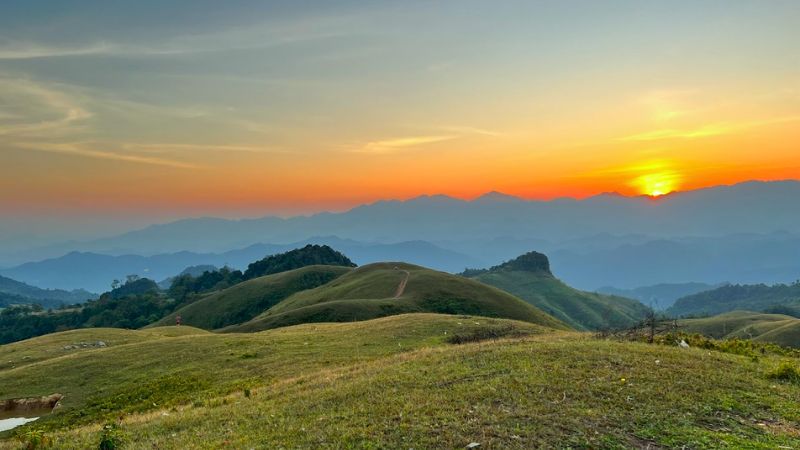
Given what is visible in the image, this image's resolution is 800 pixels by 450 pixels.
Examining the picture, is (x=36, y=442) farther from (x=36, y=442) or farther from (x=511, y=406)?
(x=511, y=406)

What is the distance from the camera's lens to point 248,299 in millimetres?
124750

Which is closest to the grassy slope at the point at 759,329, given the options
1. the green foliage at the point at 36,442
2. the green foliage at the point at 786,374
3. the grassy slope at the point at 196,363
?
the green foliage at the point at 786,374

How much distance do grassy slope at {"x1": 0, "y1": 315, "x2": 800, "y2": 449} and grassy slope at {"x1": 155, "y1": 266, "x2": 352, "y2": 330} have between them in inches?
4006

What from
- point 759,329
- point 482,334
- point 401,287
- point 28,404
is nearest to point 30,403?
point 28,404

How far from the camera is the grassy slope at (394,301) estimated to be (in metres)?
65.8

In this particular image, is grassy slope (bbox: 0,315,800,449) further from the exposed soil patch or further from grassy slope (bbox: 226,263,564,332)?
grassy slope (bbox: 226,263,564,332)

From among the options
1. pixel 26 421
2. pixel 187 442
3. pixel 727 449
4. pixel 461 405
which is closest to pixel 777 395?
pixel 727 449

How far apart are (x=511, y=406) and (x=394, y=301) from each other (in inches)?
2291

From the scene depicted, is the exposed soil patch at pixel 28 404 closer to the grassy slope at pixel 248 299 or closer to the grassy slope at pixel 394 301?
the grassy slope at pixel 394 301

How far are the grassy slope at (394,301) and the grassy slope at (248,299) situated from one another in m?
28.2

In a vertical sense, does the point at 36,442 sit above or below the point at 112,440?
below

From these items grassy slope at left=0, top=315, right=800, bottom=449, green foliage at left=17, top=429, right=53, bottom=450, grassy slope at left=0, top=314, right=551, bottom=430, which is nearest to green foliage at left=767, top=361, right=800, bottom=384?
grassy slope at left=0, top=315, right=800, bottom=449

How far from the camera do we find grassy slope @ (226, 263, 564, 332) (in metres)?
65.8

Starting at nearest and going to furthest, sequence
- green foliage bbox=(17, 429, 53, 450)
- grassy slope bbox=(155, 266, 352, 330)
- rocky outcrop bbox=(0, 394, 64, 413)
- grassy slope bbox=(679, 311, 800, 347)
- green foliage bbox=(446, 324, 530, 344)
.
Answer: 1. green foliage bbox=(17, 429, 53, 450)
2. rocky outcrop bbox=(0, 394, 64, 413)
3. green foliage bbox=(446, 324, 530, 344)
4. grassy slope bbox=(679, 311, 800, 347)
5. grassy slope bbox=(155, 266, 352, 330)
